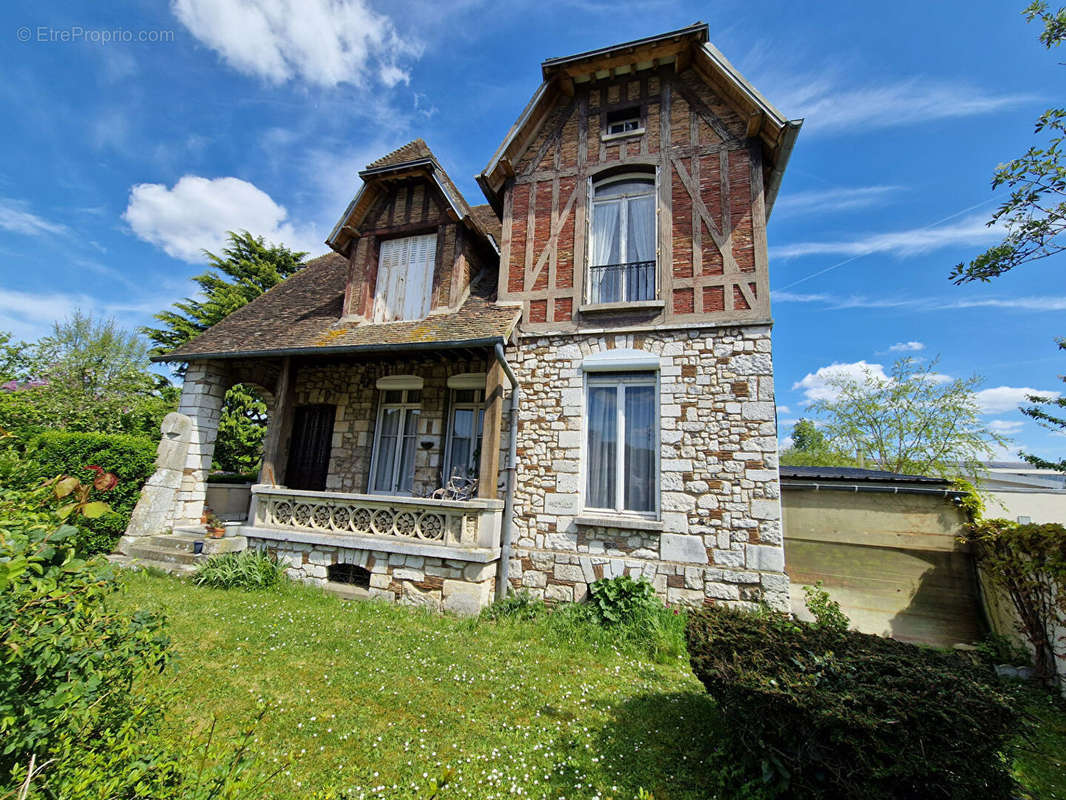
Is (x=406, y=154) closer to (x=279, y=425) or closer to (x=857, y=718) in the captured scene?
(x=279, y=425)

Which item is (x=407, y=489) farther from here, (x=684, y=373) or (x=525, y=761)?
(x=525, y=761)

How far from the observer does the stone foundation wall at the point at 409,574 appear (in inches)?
247

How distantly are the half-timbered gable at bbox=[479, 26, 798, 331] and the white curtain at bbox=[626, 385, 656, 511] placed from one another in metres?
1.19

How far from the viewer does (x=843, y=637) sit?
3.40 m

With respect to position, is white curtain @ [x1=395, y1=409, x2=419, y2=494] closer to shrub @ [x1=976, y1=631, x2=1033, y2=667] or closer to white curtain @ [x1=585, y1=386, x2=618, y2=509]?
white curtain @ [x1=585, y1=386, x2=618, y2=509]

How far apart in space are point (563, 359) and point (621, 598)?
11.5ft

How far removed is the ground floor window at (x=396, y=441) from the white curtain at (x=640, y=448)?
4182mm

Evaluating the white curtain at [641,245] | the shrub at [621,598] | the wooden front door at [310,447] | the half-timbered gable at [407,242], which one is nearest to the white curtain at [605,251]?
the white curtain at [641,245]

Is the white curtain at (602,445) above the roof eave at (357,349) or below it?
below

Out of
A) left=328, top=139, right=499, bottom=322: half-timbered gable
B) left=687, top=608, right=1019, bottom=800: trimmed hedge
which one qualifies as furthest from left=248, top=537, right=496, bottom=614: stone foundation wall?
left=328, top=139, right=499, bottom=322: half-timbered gable

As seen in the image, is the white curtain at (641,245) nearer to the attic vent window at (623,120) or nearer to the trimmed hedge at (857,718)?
the attic vent window at (623,120)

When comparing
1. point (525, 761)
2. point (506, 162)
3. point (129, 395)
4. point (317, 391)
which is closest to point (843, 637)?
point (525, 761)

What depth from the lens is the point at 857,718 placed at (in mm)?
2408

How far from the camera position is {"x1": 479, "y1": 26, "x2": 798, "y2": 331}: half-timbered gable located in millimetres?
6719
